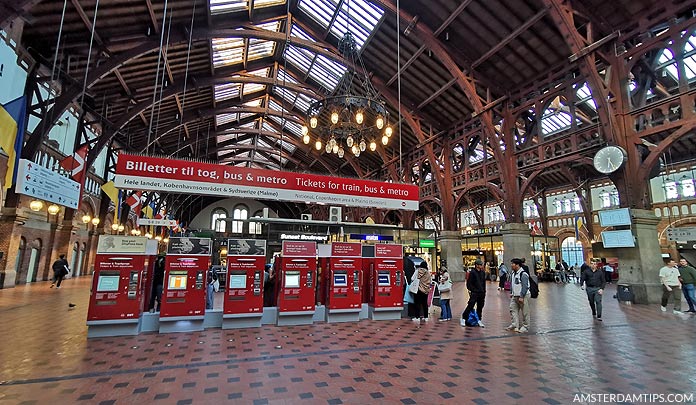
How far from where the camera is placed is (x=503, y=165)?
13.1 m

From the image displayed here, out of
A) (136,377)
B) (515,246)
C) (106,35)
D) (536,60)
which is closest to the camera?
(136,377)

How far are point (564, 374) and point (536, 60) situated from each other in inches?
453

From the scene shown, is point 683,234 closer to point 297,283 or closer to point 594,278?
point 594,278

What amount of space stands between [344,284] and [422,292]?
163 centimetres

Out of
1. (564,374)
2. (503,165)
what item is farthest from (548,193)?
(564,374)

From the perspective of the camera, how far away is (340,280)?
6793 mm

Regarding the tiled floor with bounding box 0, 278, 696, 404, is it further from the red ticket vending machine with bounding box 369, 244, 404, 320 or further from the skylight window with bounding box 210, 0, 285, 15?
the skylight window with bounding box 210, 0, 285, 15

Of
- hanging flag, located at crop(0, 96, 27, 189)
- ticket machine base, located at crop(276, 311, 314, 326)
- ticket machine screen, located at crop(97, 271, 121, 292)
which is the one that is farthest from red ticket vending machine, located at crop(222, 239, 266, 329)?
hanging flag, located at crop(0, 96, 27, 189)

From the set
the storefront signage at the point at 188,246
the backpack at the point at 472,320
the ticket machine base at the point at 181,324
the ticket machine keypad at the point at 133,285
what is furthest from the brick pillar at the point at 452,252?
the ticket machine keypad at the point at 133,285

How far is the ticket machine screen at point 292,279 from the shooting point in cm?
638

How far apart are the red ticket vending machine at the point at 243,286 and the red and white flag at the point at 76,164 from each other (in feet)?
27.4

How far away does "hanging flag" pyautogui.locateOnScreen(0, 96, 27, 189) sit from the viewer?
720 cm

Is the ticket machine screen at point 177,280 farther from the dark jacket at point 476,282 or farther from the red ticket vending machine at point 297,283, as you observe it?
the dark jacket at point 476,282

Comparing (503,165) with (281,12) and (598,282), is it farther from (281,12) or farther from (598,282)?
(281,12)
